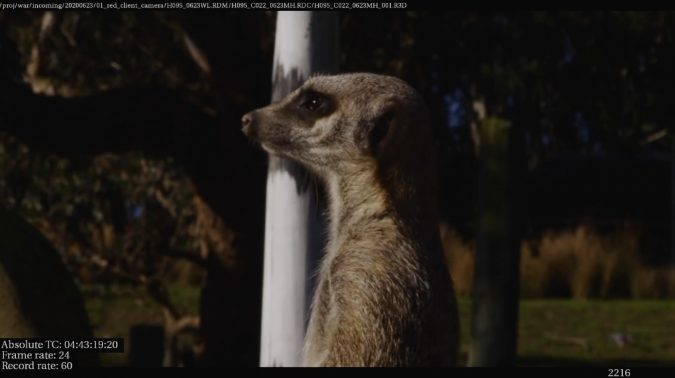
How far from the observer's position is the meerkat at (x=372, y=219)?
264cm

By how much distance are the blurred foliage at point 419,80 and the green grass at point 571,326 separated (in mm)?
616

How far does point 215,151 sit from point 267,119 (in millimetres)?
3034

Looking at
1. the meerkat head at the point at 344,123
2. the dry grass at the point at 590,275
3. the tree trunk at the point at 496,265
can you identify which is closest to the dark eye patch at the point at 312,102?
the meerkat head at the point at 344,123

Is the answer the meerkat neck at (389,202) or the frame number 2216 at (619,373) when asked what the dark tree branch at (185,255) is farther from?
the meerkat neck at (389,202)

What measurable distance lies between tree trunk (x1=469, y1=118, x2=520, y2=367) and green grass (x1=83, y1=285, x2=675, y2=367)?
270cm

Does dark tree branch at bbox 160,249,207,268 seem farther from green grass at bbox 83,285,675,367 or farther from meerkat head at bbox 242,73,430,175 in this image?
meerkat head at bbox 242,73,430,175

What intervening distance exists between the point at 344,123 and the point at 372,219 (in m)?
0.33

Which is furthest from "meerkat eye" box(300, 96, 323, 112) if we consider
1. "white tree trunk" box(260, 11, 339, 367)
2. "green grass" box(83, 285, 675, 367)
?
"green grass" box(83, 285, 675, 367)

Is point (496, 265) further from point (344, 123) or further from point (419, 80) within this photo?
point (419, 80)

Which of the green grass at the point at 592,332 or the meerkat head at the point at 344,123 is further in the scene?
the green grass at the point at 592,332

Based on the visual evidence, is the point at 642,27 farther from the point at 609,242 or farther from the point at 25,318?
the point at 25,318

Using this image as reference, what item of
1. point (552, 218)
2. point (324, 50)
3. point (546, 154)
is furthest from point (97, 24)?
point (552, 218)

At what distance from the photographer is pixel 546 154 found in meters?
8.25

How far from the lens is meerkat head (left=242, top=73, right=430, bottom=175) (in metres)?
2.87
